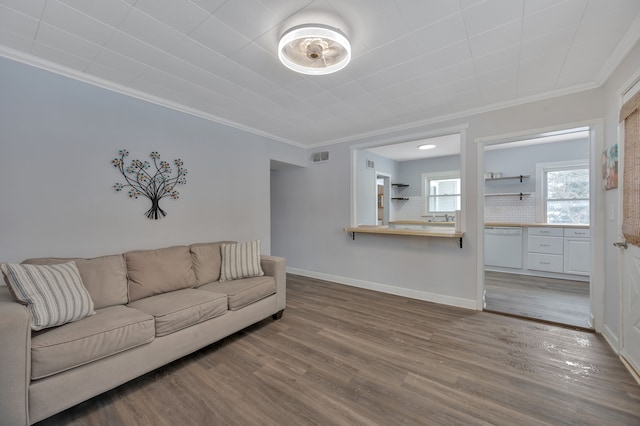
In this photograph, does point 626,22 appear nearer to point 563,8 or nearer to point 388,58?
point 563,8

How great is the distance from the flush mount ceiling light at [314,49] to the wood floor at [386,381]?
2.32m

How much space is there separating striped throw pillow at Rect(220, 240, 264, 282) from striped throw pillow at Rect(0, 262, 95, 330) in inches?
47.1

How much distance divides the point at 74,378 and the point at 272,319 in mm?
1734

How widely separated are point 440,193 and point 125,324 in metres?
6.46

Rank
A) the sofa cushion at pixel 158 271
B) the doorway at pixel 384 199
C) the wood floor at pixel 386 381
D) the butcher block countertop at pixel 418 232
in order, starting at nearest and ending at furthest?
the wood floor at pixel 386 381, the sofa cushion at pixel 158 271, the butcher block countertop at pixel 418 232, the doorway at pixel 384 199

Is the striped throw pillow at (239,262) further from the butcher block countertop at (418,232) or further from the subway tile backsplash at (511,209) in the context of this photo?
the subway tile backsplash at (511,209)

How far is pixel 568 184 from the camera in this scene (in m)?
5.06

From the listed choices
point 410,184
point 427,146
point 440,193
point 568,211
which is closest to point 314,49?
point 427,146

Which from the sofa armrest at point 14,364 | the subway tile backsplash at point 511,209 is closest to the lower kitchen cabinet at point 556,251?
the subway tile backsplash at point 511,209

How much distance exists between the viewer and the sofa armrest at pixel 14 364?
52.6 inches

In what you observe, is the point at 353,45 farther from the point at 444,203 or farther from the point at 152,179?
the point at 444,203

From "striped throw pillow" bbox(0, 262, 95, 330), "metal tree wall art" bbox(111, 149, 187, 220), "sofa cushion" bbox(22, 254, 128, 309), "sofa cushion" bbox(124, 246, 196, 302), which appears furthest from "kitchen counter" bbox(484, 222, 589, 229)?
"striped throw pillow" bbox(0, 262, 95, 330)

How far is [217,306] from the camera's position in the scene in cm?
233

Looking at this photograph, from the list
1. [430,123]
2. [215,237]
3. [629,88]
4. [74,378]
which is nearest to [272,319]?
[215,237]
